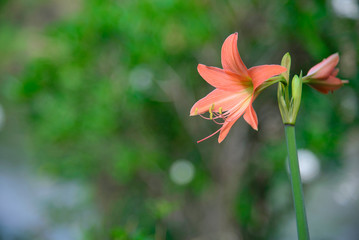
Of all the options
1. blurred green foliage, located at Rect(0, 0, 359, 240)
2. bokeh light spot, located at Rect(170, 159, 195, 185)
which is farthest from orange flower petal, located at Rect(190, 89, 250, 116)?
bokeh light spot, located at Rect(170, 159, 195, 185)

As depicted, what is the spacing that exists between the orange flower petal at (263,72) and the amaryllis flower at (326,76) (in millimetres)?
40

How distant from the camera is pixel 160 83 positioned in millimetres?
2188

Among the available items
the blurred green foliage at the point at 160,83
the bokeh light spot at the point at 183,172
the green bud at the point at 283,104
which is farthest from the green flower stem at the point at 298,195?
the bokeh light spot at the point at 183,172

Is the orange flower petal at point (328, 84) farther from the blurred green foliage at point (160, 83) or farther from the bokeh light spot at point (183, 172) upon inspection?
the bokeh light spot at point (183, 172)

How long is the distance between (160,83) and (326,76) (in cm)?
186

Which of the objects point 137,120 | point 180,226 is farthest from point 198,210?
point 137,120

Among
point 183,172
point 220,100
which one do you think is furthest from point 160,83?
point 220,100

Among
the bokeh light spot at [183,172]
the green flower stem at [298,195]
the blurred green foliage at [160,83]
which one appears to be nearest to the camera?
the green flower stem at [298,195]

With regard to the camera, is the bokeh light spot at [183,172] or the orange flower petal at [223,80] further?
the bokeh light spot at [183,172]

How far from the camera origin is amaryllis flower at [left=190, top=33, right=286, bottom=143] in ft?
1.26

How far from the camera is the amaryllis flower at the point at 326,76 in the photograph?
0.36m

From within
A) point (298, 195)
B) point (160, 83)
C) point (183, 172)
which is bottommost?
point (183, 172)

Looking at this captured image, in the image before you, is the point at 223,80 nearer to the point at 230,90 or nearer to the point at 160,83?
the point at 230,90

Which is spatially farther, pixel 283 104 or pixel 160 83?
pixel 160 83
